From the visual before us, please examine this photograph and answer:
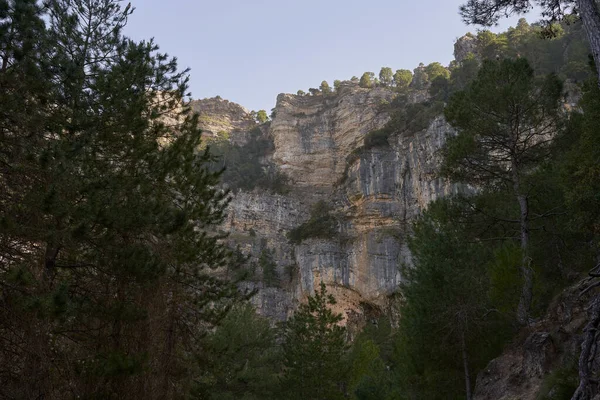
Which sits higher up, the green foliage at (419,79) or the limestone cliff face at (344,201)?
the green foliage at (419,79)

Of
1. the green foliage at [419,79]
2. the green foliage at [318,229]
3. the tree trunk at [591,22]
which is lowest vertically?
the tree trunk at [591,22]

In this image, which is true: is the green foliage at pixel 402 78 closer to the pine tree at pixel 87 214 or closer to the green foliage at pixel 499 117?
the green foliage at pixel 499 117

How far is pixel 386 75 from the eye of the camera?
210 ft

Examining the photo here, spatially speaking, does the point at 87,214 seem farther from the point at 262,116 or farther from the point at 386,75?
the point at 262,116

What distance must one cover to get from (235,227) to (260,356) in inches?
1456

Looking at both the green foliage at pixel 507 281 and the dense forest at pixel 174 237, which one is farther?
the green foliage at pixel 507 281

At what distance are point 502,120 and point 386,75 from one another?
177ft

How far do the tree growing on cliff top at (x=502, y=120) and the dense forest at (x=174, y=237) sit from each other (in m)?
0.06

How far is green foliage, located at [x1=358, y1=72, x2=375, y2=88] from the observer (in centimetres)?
6141

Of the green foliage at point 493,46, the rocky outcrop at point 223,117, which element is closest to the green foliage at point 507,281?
the green foliage at point 493,46

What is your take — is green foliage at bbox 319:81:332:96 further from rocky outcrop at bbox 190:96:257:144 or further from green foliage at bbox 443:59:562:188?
green foliage at bbox 443:59:562:188

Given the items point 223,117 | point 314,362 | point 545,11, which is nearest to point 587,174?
point 545,11

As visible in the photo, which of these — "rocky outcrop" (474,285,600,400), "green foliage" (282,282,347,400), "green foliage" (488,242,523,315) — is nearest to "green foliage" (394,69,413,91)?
"green foliage" (282,282,347,400)

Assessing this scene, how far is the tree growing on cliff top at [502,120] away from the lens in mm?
11984
